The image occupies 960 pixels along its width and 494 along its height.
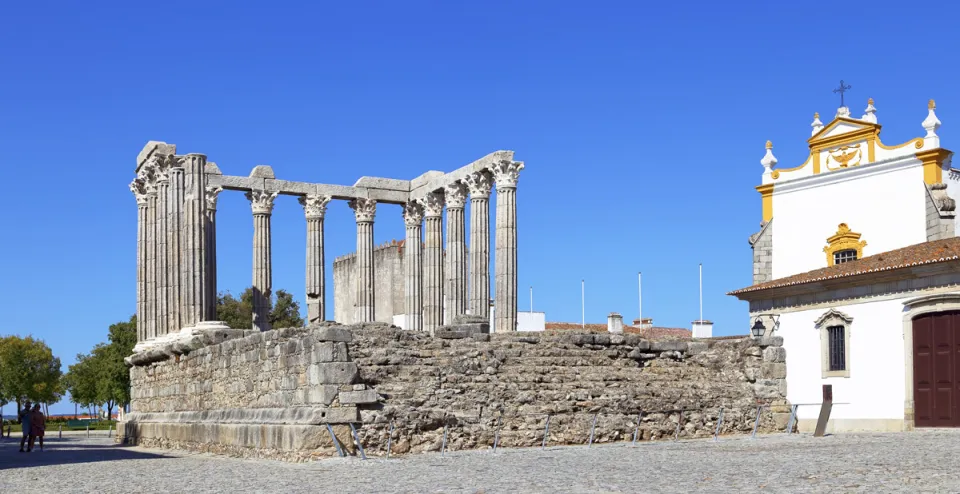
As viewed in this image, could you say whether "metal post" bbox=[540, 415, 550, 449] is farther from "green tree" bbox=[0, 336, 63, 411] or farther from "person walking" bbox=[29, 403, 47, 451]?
"green tree" bbox=[0, 336, 63, 411]

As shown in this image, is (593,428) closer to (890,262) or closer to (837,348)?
(837,348)

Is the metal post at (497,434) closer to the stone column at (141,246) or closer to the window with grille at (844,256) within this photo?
the stone column at (141,246)

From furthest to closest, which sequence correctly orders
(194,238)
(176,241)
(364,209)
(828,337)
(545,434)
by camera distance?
(364,209) → (176,241) → (194,238) → (828,337) → (545,434)

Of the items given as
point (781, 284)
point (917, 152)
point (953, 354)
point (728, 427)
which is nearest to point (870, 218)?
point (917, 152)

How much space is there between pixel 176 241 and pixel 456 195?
28.1ft

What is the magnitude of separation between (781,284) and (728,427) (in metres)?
8.30

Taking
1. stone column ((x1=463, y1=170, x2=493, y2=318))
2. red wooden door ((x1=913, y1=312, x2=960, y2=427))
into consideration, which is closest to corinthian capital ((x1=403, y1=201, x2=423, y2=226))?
stone column ((x1=463, y1=170, x2=493, y2=318))

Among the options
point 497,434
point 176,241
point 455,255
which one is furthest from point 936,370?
point 176,241

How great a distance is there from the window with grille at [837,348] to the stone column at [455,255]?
11360 millimetres

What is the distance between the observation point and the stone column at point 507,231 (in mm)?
30875

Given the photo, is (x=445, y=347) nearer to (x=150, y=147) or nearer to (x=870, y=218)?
(x=150, y=147)

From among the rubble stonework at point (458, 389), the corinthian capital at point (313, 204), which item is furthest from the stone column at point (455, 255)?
the rubble stonework at point (458, 389)

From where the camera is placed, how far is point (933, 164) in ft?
110

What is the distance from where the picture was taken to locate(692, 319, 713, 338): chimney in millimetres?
44812
